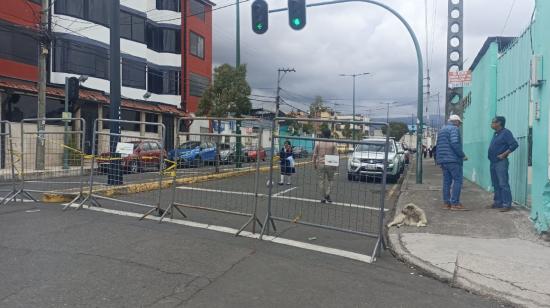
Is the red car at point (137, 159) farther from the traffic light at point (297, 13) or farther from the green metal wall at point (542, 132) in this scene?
the green metal wall at point (542, 132)

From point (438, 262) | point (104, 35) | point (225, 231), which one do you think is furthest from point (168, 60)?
point (438, 262)

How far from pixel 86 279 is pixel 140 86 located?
28656 mm

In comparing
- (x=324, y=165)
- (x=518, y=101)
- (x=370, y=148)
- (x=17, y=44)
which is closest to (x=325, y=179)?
(x=324, y=165)

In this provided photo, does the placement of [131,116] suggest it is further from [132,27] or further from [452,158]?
[452,158]

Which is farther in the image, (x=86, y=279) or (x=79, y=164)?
(x=79, y=164)

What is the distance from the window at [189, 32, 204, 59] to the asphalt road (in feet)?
101

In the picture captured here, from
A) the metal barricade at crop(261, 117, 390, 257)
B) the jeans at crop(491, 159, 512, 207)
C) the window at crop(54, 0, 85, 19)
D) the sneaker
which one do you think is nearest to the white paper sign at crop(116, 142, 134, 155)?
the metal barricade at crop(261, 117, 390, 257)

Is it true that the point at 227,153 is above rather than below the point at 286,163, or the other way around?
above

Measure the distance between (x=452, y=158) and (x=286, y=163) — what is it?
3518 mm

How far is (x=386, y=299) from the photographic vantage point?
14.8 feet

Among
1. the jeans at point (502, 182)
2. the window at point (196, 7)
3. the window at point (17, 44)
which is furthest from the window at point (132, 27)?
the jeans at point (502, 182)

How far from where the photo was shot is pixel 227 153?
7633mm

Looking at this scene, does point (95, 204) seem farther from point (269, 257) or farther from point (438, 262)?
point (438, 262)

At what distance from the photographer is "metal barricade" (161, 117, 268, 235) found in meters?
7.51
